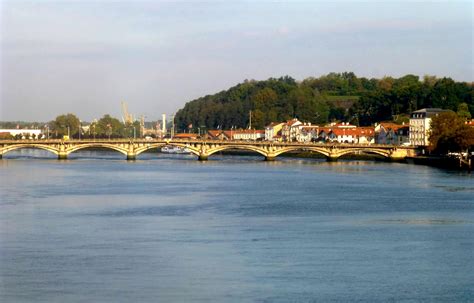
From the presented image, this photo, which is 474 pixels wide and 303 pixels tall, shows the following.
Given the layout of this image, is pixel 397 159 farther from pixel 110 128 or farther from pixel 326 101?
pixel 110 128

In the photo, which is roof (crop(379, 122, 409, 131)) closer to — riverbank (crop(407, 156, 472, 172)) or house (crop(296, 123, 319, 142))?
house (crop(296, 123, 319, 142))

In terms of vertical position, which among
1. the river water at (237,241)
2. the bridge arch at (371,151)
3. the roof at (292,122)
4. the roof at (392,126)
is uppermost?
the roof at (292,122)

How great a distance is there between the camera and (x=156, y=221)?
33.8 metres

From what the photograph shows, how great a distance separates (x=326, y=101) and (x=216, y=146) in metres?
56.1

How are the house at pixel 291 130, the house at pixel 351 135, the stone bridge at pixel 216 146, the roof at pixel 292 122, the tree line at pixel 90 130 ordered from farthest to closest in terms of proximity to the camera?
the tree line at pixel 90 130
the roof at pixel 292 122
the house at pixel 291 130
the house at pixel 351 135
the stone bridge at pixel 216 146

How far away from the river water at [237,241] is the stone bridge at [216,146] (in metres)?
22.7

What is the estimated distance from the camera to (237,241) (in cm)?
2894

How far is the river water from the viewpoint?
22.5m

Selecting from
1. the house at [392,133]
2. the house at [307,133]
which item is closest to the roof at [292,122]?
the house at [307,133]

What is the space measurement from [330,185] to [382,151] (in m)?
26.2

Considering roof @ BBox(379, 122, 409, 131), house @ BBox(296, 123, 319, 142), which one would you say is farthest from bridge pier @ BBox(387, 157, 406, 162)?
house @ BBox(296, 123, 319, 142)

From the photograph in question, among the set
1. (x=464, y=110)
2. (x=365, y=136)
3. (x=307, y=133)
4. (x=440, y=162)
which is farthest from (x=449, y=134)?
(x=307, y=133)

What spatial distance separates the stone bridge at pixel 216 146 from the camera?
7469 cm

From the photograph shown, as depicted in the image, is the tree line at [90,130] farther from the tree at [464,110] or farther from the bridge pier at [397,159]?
the bridge pier at [397,159]
